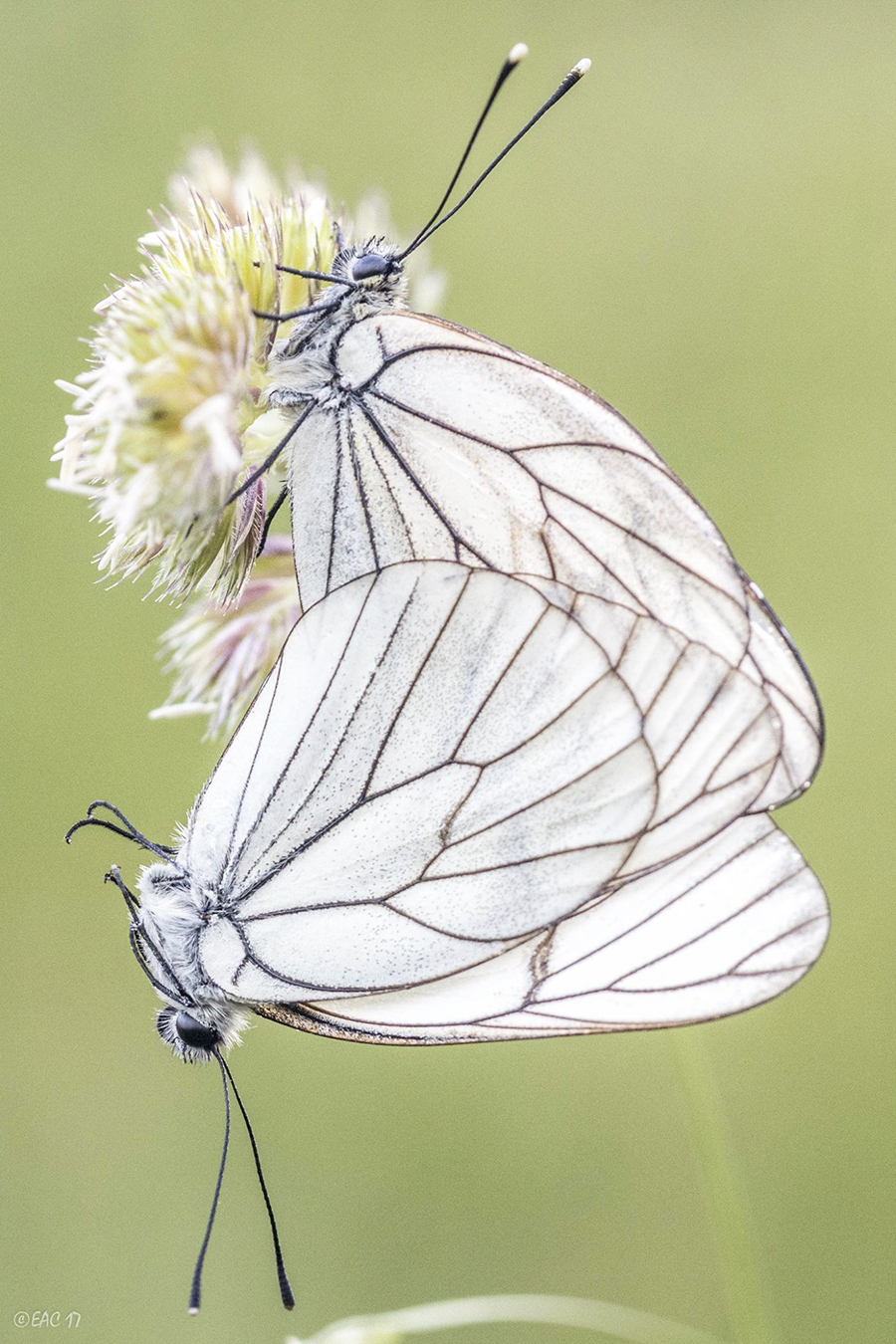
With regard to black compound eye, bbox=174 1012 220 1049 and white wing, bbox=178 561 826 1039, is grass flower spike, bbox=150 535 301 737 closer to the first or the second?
white wing, bbox=178 561 826 1039

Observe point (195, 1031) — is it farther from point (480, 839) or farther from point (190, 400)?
point (190, 400)

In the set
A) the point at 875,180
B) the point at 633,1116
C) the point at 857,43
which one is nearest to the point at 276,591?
the point at 633,1116

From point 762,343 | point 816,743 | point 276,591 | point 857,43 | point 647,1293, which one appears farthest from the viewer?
point 857,43

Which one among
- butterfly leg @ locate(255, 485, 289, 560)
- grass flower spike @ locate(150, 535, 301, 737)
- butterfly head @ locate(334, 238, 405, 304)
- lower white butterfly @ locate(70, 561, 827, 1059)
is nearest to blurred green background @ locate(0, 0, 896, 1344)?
grass flower spike @ locate(150, 535, 301, 737)

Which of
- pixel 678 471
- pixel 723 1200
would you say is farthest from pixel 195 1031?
pixel 678 471

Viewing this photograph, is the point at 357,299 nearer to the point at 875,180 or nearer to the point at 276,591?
the point at 276,591
